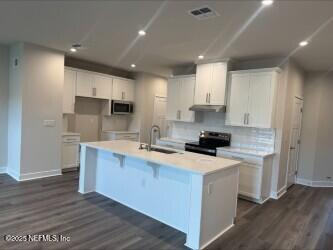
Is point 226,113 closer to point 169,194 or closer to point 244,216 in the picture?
point 244,216

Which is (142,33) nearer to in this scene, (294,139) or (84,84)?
(84,84)

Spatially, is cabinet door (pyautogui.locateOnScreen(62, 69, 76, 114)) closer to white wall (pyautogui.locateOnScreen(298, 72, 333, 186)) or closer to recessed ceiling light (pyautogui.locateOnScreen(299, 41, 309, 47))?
recessed ceiling light (pyautogui.locateOnScreen(299, 41, 309, 47))

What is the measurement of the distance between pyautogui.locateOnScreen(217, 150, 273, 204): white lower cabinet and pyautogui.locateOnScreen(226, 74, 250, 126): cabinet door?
0.73 m

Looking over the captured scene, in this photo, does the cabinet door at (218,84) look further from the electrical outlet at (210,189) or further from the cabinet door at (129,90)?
the cabinet door at (129,90)

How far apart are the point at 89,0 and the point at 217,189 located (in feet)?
8.49

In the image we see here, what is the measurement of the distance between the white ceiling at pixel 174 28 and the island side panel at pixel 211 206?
6.12 ft

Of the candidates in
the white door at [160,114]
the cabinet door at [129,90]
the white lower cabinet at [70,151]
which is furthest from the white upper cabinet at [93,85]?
the white door at [160,114]

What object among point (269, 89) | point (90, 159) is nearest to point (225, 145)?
point (269, 89)

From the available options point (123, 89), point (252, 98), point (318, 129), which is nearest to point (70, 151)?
point (123, 89)

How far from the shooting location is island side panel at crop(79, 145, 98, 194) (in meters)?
4.10

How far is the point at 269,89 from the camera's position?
4.24 m

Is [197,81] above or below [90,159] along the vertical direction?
above

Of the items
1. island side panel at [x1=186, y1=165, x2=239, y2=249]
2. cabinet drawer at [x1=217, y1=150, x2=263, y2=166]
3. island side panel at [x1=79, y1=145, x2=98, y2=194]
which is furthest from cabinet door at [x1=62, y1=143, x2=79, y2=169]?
island side panel at [x1=186, y1=165, x2=239, y2=249]

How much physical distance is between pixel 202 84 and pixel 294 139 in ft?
7.99
